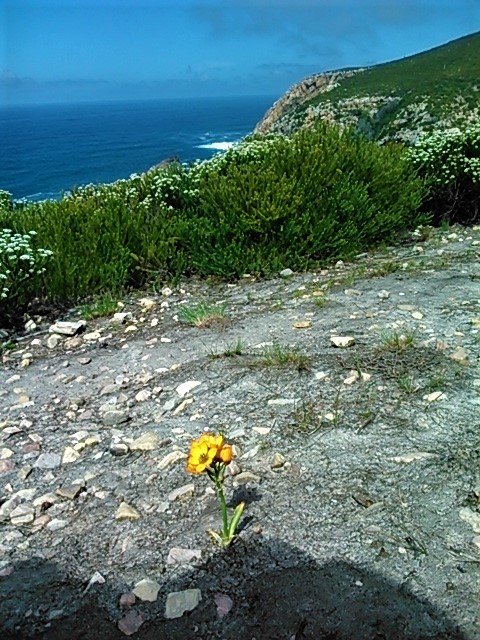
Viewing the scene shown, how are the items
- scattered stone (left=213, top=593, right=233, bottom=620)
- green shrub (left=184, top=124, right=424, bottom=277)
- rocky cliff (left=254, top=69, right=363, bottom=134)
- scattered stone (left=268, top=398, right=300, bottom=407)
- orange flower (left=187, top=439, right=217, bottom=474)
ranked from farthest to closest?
1. rocky cliff (left=254, top=69, right=363, bottom=134)
2. green shrub (left=184, top=124, right=424, bottom=277)
3. scattered stone (left=268, top=398, right=300, bottom=407)
4. orange flower (left=187, top=439, right=217, bottom=474)
5. scattered stone (left=213, top=593, right=233, bottom=620)

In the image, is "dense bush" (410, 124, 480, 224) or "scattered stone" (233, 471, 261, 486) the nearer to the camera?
"scattered stone" (233, 471, 261, 486)

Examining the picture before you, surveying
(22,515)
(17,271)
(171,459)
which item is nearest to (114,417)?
(171,459)

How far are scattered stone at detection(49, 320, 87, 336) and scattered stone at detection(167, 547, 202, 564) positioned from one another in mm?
3287

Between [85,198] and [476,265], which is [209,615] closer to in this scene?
[476,265]

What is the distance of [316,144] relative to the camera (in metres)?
8.55

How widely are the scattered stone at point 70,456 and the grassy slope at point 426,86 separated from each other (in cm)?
3534

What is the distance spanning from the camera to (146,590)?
271 cm

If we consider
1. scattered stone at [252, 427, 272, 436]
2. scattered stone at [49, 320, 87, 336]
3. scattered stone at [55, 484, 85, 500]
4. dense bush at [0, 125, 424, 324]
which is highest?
dense bush at [0, 125, 424, 324]

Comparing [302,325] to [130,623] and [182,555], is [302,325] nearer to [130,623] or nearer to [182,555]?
[182,555]

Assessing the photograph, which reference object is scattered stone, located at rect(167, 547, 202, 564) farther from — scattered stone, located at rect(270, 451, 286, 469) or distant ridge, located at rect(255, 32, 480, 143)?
distant ridge, located at rect(255, 32, 480, 143)

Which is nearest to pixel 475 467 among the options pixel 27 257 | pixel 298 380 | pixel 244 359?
pixel 298 380

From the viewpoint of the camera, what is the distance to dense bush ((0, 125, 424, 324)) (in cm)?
703

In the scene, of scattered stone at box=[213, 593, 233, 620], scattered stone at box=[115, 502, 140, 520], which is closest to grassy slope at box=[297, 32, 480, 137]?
scattered stone at box=[115, 502, 140, 520]

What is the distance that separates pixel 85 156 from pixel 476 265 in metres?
100
